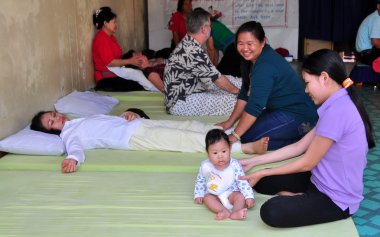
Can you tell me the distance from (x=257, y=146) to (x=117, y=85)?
234cm

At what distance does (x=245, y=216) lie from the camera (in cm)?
226

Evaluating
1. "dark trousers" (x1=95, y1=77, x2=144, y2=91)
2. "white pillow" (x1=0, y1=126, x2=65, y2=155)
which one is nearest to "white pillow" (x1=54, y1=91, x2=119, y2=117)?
"dark trousers" (x1=95, y1=77, x2=144, y2=91)

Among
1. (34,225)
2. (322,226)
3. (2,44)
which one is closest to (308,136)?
(322,226)

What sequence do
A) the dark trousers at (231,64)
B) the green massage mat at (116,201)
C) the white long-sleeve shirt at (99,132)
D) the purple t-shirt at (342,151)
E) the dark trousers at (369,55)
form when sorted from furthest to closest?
the dark trousers at (369,55) < the dark trousers at (231,64) < the white long-sleeve shirt at (99,132) < the green massage mat at (116,201) < the purple t-shirt at (342,151)

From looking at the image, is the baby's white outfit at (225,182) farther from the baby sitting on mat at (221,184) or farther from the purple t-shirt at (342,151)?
the purple t-shirt at (342,151)

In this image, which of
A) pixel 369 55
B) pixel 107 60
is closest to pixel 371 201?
pixel 107 60

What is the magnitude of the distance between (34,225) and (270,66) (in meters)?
1.59

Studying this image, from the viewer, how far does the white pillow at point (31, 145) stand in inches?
125

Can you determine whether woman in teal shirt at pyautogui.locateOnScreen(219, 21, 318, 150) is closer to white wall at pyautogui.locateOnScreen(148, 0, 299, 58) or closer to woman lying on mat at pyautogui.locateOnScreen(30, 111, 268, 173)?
woman lying on mat at pyautogui.locateOnScreen(30, 111, 268, 173)

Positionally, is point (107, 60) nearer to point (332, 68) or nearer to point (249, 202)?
point (249, 202)

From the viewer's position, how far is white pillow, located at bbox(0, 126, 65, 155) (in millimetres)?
3170

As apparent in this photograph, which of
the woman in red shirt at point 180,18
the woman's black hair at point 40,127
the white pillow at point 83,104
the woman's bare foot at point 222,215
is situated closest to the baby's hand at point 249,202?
the woman's bare foot at point 222,215

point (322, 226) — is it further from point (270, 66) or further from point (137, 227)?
point (270, 66)

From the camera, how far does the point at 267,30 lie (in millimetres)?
7684
